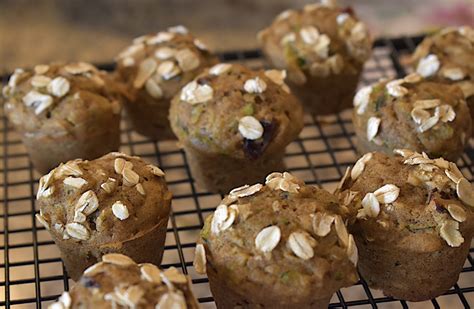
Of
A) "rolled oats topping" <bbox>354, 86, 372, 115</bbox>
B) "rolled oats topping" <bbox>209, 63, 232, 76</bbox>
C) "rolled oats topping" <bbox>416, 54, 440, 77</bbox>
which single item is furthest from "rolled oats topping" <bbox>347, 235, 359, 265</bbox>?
"rolled oats topping" <bbox>416, 54, 440, 77</bbox>

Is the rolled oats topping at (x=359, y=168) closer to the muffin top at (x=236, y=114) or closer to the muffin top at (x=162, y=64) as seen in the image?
the muffin top at (x=236, y=114)

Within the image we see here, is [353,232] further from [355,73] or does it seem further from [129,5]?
[129,5]

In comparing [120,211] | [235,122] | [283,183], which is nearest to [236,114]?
[235,122]

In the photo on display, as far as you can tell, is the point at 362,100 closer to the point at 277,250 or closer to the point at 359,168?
the point at 359,168

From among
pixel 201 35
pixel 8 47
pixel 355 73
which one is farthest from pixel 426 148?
pixel 8 47

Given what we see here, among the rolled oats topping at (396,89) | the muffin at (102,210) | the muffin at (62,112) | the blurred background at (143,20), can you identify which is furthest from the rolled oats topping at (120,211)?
the blurred background at (143,20)
